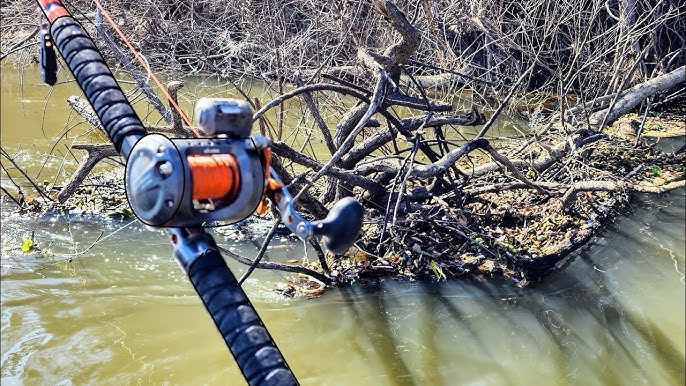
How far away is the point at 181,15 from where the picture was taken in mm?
8867

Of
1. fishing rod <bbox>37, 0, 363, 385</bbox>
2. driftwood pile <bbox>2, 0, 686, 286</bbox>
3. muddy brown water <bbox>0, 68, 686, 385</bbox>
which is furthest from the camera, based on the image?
driftwood pile <bbox>2, 0, 686, 286</bbox>

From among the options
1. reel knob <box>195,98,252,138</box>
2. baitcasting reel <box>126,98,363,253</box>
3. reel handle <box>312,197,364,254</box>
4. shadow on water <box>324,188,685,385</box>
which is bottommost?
shadow on water <box>324,188,685,385</box>

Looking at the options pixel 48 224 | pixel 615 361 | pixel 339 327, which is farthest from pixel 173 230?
pixel 48 224

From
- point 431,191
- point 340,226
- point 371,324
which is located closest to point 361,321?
point 371,324

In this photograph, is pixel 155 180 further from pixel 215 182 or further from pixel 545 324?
pixel 545 324

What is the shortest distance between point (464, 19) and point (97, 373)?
A: 16.4 feet

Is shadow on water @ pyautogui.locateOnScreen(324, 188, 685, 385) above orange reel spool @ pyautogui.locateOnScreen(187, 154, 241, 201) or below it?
below

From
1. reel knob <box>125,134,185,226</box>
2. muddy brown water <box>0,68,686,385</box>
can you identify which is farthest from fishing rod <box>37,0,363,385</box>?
muddy brown water <box>0,68,686,385</box>

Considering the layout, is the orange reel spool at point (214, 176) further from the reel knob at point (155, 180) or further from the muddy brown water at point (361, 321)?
the muddy brown water at point (361, 321)

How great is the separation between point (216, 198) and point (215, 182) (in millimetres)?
52

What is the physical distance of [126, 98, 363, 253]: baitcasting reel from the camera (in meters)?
1.54

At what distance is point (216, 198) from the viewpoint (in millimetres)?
1633

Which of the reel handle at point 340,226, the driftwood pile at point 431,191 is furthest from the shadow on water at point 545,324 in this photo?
the reel handle at point 340,226

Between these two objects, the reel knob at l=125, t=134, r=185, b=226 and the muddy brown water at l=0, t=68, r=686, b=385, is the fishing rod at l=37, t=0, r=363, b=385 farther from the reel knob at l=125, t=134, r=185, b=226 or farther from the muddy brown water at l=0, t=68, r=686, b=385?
the muddy brown water at l=0, t=68, r=686, b=385
